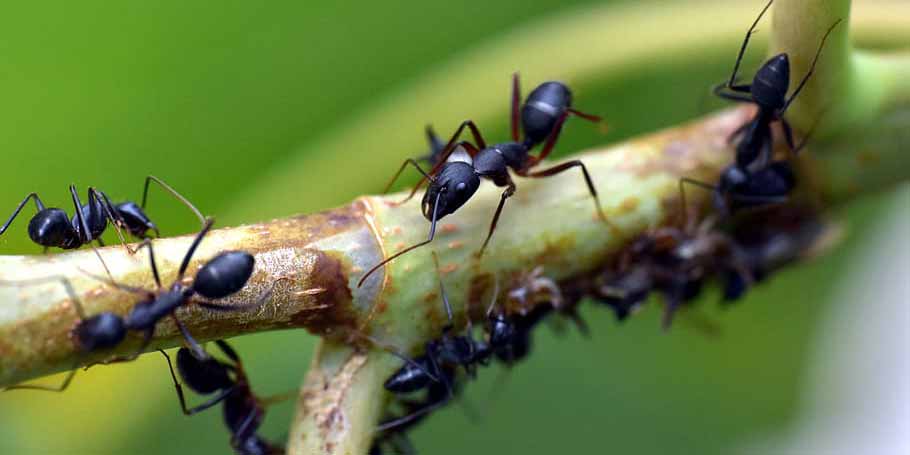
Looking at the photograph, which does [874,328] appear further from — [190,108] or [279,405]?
[190,108]

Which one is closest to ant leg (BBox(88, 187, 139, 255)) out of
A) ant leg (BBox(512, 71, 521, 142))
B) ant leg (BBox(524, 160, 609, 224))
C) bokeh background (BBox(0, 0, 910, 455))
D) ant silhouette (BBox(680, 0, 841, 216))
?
bokeh background (BBox(0, 0, 910, 455))

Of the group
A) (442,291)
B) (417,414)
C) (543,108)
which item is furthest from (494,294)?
(543,108)

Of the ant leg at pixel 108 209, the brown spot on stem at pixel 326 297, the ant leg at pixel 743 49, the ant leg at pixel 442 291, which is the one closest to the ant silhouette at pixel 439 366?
the ant leg at pixel 442 291

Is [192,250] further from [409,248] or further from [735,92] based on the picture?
[735,92]

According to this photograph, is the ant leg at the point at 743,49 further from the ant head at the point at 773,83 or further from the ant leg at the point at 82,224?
the ant leg at the point at 82,224

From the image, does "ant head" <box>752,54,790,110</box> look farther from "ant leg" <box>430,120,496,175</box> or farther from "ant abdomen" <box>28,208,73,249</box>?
"ant abdomen" <box>28,208,73,249</box>

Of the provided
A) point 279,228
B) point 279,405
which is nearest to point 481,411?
point 279,405
